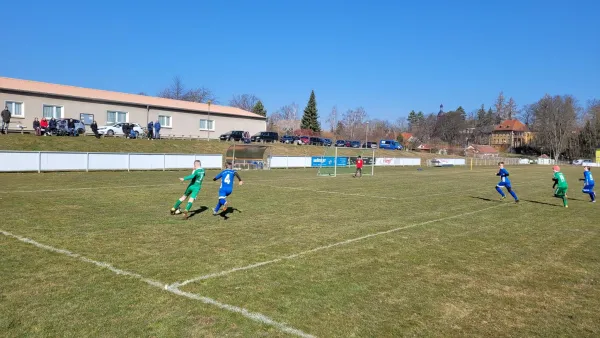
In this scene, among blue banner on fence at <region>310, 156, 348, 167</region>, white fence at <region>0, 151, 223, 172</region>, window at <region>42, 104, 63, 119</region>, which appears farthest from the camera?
blue banner on fence at <region>310, 156, 348, 167</region>

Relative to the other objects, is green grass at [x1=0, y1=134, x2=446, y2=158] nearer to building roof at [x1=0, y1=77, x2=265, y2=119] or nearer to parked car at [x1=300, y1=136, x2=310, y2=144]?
building roof at [x1=0, y1=77, x2=265, y2=119]

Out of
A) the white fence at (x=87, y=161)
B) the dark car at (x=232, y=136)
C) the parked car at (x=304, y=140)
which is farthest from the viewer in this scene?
the parked car at (x=304, y=140)

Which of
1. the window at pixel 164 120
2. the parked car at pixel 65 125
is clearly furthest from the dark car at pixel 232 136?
the parked car at pixel 65 125

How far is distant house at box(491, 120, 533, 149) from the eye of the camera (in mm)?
137250

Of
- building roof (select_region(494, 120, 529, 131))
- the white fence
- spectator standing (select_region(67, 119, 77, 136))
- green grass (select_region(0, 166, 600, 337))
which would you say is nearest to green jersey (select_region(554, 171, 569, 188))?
green grass (select_region(0, 166, 600, 337))

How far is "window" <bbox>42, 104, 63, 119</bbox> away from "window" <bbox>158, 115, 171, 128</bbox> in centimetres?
1208

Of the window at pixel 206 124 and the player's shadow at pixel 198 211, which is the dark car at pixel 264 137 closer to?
the window at pixel 206 124

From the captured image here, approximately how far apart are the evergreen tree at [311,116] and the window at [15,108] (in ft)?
236

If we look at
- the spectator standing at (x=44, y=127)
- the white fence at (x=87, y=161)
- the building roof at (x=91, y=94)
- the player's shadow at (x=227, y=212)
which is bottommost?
the player's shadow at (x=227, y=212)

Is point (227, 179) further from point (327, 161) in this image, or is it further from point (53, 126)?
point (327, 161)

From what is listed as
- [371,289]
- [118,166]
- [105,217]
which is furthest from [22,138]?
[371,289]

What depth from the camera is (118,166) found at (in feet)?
106

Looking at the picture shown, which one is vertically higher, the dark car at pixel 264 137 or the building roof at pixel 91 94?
the building roof at pixel 91 94

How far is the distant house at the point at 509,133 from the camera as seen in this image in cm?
13725
